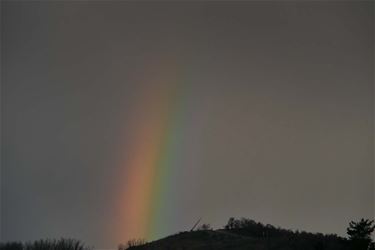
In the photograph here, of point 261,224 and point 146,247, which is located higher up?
point 261,224

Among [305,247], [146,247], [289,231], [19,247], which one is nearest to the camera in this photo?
[305,247]

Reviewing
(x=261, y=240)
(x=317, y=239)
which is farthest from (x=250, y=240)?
(x=317, y=239)

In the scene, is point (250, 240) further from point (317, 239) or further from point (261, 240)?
point (317, 239)

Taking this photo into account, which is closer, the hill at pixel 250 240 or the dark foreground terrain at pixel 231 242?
the dark foreground terrain at pixel 231 242

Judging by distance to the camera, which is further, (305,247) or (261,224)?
(261,224)

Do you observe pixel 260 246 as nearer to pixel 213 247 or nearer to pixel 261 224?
pixel 213 247

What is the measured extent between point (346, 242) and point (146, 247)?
22.6 m

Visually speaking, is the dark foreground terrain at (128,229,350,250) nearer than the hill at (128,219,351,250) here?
Yes

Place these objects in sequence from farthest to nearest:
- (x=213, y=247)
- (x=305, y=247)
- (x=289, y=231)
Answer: (x=289, y=231) < (x=213, y=247) < (x=305, y=247)

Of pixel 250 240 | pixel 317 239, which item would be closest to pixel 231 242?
pixel 250 240

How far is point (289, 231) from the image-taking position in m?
76.7

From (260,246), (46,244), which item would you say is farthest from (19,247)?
(260,246)

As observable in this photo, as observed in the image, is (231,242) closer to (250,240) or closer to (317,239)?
(250,240)

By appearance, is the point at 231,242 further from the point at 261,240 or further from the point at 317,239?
the point at 317,239
